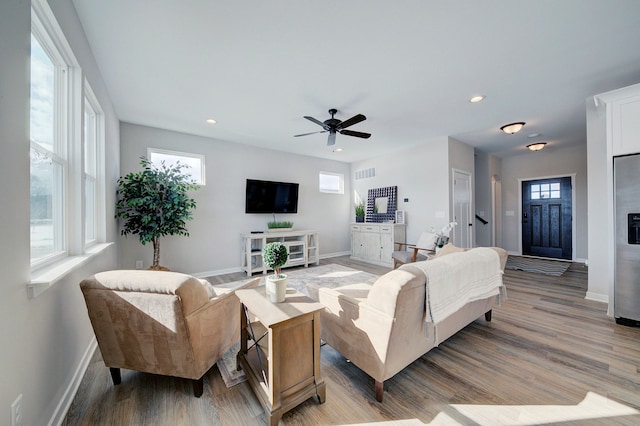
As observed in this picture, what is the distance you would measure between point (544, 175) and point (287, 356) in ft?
24.3

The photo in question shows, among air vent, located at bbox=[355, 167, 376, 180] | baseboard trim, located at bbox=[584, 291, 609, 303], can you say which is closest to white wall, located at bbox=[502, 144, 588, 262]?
baseboard trim, located at bbox=[584, 291, 609, 303]

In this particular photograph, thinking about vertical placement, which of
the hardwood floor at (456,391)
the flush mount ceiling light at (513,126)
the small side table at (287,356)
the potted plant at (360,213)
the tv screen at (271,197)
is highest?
the flush mount ceiling light at (513,126)

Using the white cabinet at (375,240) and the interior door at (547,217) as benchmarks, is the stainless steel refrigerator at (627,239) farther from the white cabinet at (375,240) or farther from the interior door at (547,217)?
the interior door at (547,217)

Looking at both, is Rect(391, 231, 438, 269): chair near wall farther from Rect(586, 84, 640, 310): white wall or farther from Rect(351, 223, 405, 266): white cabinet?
Rect(586, 84, 640, 310): white wall

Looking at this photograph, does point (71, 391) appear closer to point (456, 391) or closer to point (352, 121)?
point (456, 391)

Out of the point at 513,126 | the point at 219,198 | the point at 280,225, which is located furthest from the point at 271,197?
the point at 513,126

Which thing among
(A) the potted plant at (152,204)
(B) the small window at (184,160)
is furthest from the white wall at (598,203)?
(B) the small window at (184,160)

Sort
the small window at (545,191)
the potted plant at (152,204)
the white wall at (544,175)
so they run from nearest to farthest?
the potted plant at (152,204), the white wall at (544,175), the small window at (545,191)

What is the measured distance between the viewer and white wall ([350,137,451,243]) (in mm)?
4688

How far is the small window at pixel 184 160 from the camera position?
4090 millimetres

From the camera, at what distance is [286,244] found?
15.8ft

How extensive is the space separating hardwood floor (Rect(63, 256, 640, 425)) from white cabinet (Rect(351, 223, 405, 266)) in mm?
2860

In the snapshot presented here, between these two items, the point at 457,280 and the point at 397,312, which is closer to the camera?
the point at 397,312

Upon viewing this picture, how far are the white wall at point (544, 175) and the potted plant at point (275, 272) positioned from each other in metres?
7.05
